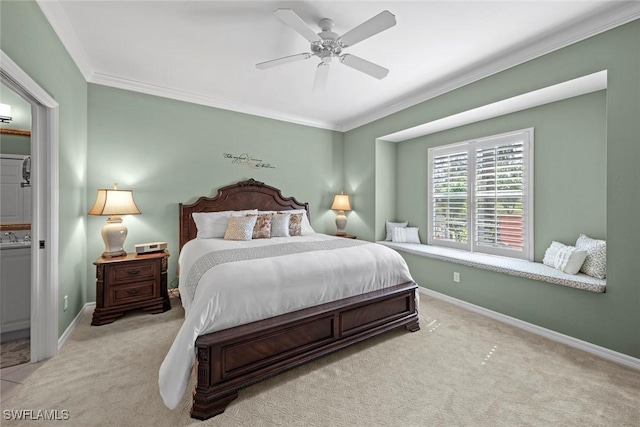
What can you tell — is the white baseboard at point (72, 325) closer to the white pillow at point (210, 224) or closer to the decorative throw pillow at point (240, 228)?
the white pillow at point (210, 224)

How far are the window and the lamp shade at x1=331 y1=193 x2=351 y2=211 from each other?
1400 mm

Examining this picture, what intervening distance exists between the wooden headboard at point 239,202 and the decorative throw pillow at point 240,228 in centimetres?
56

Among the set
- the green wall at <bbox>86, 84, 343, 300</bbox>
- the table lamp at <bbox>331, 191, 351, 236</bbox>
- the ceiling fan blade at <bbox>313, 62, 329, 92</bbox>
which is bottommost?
the table lamp at <bbox>331, 191, 351, 236</bbox>

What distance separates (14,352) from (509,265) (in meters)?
4.74

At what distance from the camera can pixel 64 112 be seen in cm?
244

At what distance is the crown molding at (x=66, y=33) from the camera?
2053 mm

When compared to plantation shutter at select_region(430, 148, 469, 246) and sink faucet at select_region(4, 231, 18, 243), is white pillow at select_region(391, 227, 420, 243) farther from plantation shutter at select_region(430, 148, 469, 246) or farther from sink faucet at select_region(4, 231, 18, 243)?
sink faucet at select_region(4, 231, 18, 243)

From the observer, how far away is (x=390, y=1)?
2035 millimetres

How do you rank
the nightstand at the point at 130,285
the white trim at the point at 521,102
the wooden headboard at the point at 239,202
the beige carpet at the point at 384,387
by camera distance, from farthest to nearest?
the wooden headboard at the point at 239,202, the nightstand at the point at 130,285, the white trim at the point at 521,102, the beige carpet at the point at 384,387

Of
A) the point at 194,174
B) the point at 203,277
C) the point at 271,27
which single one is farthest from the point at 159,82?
the point at 203,277

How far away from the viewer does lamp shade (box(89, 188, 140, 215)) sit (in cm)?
291

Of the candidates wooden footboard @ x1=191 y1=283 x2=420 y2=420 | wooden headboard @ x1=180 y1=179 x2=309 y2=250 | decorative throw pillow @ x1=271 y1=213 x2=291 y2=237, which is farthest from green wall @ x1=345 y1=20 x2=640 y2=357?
wooden headboard @ x1=180 y1=179 x2=309 y2=250

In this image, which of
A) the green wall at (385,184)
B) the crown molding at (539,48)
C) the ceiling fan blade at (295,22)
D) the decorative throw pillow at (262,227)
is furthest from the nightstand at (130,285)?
the crown molding at (539,48)

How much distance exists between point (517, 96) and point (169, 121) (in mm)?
4161
